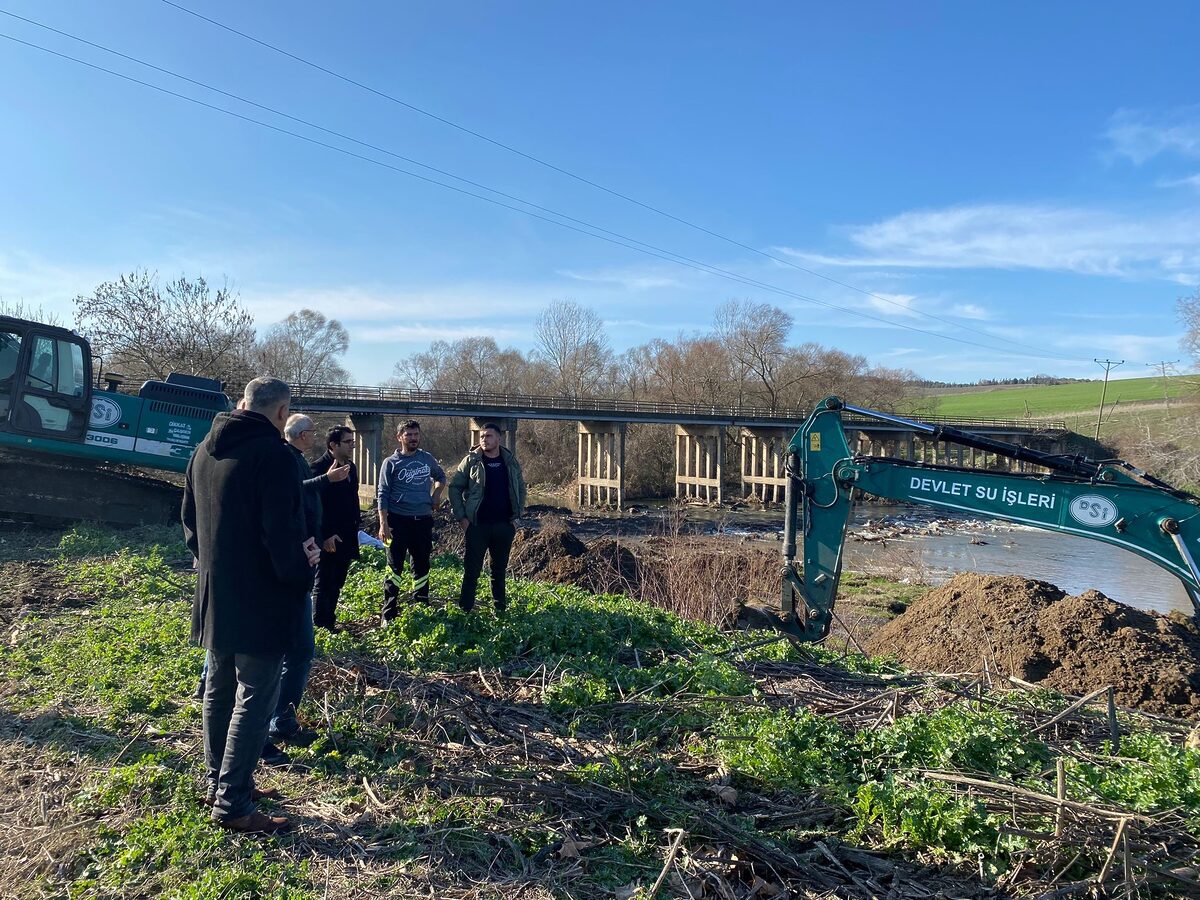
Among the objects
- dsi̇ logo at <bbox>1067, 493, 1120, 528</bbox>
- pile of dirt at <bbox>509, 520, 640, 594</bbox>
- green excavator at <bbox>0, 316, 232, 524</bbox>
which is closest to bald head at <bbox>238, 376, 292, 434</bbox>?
dsi̇ logo at <bbox>1067, 493, 1120, 528</bbox>

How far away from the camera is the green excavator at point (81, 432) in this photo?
12305 millimetres

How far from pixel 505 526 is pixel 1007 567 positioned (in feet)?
64.1

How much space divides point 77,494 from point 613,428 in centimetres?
2871

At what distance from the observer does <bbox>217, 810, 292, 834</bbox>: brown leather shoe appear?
140 inches

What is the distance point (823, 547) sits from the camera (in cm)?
842

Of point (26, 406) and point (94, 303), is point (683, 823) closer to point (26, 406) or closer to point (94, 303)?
point (26, 406)

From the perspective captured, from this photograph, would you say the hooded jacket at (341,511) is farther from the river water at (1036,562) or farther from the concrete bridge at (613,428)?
the concrete bridge at (613,428)

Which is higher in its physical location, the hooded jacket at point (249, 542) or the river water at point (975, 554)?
the hooded jacket at point (249, 542)

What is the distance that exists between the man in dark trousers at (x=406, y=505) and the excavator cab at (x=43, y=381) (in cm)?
862

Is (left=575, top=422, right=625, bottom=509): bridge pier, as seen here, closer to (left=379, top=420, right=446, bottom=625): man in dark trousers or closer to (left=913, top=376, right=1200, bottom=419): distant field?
(left=379, top=420, right=446, bottom=625): man in dark trousers

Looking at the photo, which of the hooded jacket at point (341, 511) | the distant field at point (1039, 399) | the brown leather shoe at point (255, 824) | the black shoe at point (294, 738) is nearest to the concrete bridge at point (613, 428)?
the distant field at point (1039, 399)

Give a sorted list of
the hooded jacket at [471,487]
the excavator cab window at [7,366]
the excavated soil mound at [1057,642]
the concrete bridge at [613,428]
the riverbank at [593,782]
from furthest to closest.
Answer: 1. the concrete bridge at [613,428]
2. the excavator cab window at [7,366]
3. the excavated soil mound at [1057,642]
4. the hooded jacket at [471,487]
5. the riverbank at [593,782]

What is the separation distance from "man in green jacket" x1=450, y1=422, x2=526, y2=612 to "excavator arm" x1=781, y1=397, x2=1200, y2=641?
2.85 metres

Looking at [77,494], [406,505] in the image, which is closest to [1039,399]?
[77,494]
